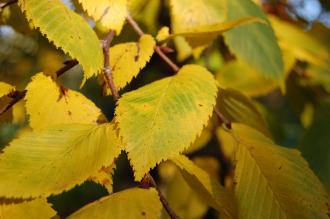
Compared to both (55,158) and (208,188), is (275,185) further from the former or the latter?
(55,158)

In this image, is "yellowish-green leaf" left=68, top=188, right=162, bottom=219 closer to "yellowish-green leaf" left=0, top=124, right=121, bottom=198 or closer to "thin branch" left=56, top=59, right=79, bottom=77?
"yellowish-green leaf" left=0, top=124, right=121, bottom=198

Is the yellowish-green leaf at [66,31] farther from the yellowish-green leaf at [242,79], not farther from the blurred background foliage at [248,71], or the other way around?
the yellowish-green leaf at [242,79]

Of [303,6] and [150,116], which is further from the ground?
[150,116]

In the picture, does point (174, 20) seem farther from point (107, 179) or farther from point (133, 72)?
point (107, 179)

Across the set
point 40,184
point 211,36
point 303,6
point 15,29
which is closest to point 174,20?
point 211,36

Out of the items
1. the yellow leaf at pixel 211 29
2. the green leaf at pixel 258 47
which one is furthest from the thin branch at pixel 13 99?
the green leaf at pixel 258 47

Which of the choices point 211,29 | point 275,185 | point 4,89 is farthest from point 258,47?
point 4,89

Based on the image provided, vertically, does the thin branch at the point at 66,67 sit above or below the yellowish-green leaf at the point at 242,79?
above
